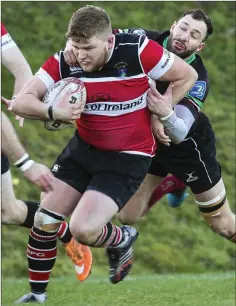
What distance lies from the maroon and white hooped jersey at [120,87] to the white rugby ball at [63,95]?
0.09 m

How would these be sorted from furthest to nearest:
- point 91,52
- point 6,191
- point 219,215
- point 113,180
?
point 219,215 → point 6,191 → point 113,180 → point 91,52

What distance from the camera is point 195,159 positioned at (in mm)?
8008

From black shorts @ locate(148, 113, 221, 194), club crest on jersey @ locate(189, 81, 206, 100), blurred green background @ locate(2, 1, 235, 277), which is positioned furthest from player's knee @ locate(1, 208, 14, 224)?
blurred green background @ locate(2, 1, 235, 277)

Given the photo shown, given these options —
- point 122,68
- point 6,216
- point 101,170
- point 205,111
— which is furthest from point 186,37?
point 205,111

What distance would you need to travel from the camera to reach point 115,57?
6586mm

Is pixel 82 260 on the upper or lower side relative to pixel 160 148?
lower

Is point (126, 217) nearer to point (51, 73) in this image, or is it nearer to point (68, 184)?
point (68, 184)

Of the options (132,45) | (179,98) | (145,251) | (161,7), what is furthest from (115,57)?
(161,7)

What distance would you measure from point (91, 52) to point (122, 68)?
33 cm

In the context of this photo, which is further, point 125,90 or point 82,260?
point 82,260

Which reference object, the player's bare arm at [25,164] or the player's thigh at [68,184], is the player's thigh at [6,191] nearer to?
the player's thigh at [68,184]

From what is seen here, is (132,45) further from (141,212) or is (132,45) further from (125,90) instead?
(141,212)

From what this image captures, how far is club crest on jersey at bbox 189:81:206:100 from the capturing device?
24.6 feet

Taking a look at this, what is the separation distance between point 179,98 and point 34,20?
9421 mm
